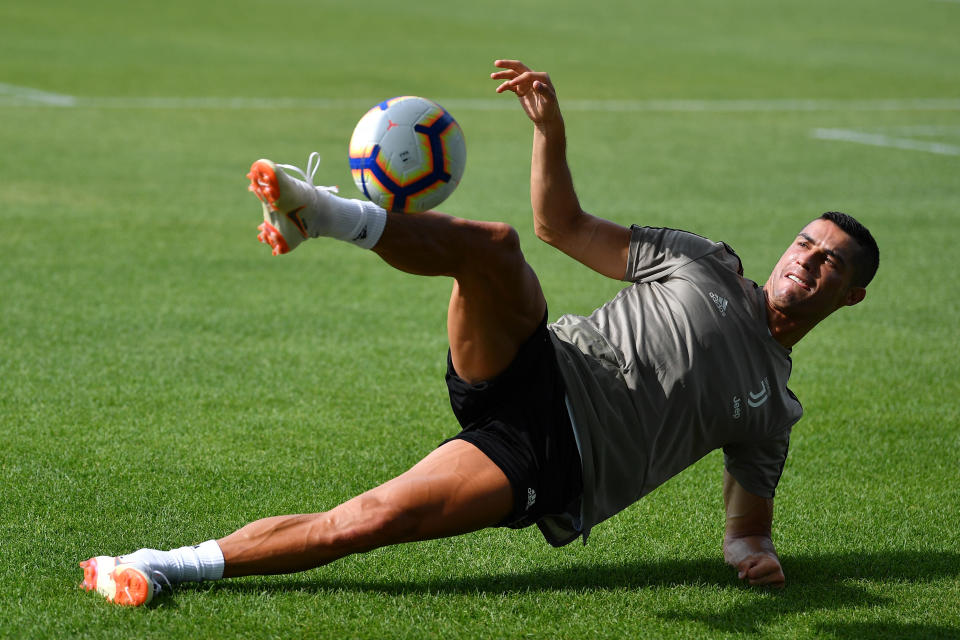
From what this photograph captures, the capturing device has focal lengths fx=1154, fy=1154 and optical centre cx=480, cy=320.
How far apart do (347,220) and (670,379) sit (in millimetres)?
1447

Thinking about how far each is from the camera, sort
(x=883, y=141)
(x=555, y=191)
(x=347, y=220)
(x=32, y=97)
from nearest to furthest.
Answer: (x=347, y=220) < (x=555, y=191) < (x=883, y=141) < (x=32, y=97)

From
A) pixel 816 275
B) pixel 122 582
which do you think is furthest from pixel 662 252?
pixel 122 582

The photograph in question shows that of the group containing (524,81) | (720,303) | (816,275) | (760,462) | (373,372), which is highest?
(524,81)

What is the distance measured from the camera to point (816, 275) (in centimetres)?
467

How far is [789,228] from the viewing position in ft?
37.0

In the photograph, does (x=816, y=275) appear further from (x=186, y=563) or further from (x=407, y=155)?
(x=186, y=563)

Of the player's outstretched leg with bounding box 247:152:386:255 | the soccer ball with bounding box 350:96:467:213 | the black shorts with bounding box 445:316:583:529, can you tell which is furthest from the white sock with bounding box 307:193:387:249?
the black shorts with bounding box 445:316:583:529

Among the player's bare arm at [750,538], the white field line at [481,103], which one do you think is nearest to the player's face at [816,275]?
the player's bare arm at [750,538]

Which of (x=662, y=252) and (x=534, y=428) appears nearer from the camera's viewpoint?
(x=534, y=428)

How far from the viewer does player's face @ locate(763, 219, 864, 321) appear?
4633mm

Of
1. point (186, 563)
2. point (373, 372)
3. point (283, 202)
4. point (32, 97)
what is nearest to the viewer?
point (283, 202)

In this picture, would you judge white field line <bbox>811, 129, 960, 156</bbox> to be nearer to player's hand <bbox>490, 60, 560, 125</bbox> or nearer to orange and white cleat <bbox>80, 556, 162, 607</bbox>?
player's hand <bbox>490, 60, 560, 125</bbox>

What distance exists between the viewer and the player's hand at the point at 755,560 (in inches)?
183

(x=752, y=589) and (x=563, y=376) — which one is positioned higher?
(x=563, y=376)
